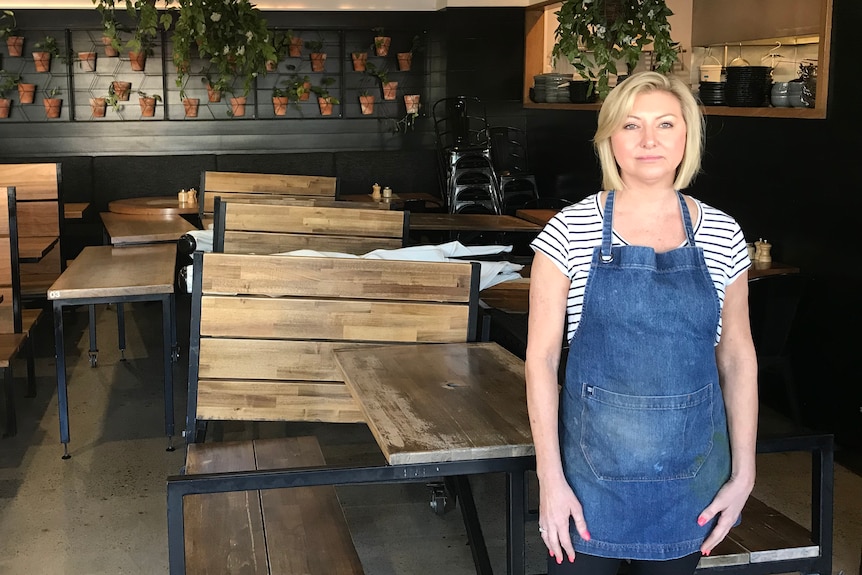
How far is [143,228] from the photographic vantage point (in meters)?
5.57

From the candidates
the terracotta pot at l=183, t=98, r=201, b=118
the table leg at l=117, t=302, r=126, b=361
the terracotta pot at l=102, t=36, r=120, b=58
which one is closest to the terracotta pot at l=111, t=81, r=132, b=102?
the terracotta pot at l=102, t=36, r=120, b=58

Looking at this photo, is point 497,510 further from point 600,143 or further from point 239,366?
point 600,143

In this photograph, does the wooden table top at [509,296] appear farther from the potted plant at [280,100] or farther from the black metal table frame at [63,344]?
the potted plant at [280,100]

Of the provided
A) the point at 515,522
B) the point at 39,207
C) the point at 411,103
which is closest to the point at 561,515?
the point at 515,522

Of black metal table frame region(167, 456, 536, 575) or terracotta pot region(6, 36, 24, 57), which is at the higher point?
terracotta pot region(6, 36, 24, 57)

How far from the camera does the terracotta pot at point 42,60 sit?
823 cm

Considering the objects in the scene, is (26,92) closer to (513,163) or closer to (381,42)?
(381,42)

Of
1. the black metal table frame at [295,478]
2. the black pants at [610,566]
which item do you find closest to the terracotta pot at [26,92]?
the black metal table frame at [295,478]

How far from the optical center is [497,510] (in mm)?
3631

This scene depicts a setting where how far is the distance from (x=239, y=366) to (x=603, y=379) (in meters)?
1.53

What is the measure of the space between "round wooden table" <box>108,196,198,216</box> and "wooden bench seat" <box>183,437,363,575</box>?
3.88m

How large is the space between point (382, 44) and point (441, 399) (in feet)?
22.8

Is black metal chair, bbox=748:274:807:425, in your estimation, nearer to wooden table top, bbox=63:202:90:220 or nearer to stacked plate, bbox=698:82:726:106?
stacked plate, bbox=698:82:726:106

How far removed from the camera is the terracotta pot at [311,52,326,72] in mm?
8695
